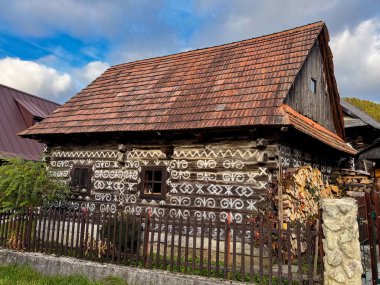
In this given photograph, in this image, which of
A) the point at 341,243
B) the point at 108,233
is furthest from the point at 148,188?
the point at 341,243

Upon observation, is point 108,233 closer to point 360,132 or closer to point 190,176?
point 190,176

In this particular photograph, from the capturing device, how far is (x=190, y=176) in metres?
8.62

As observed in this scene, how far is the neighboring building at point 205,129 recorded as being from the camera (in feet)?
25.9

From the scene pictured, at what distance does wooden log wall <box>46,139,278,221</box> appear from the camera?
7.74 meters

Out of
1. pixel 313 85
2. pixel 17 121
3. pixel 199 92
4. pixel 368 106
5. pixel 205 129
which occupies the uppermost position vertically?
pixel 368 106

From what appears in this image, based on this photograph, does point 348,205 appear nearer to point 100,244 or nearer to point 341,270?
point 341,270

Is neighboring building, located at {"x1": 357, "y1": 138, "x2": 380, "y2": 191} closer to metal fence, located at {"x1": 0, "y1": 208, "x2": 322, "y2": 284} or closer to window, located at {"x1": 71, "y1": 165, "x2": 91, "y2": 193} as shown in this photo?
metal fence, located at {"x1": 0, "y1": 208, "x2": 322, "y2": 284}

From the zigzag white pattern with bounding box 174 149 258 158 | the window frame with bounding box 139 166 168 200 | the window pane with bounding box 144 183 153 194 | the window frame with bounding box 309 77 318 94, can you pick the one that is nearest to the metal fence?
the zigzag white pattern with bounding box 174 149 258 158

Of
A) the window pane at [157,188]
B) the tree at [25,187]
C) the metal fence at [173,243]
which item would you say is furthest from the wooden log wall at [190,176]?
the tree at [25,187]

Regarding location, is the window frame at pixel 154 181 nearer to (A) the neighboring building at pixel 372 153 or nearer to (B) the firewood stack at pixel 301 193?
(B) the firewood stack at pixel 301 193

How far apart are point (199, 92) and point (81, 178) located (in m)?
4.57

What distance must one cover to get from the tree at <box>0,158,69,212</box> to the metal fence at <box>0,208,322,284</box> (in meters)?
0.76

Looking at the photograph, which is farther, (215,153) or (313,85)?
(313,85)

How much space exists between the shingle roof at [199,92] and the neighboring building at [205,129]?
0.04 meters
